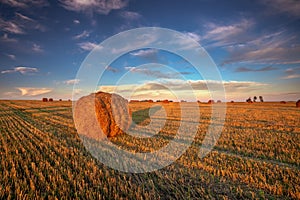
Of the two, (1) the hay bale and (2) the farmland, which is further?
(1) the hay bale

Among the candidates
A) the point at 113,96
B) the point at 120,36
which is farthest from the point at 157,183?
the point at 120,36

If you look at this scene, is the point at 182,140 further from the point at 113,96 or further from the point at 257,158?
the point at 113,96

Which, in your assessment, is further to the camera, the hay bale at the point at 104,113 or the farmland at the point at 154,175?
the hay bale at the point at 104,113

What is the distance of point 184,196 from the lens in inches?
150

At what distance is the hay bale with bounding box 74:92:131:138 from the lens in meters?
9.03

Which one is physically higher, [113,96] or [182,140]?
[113,96]

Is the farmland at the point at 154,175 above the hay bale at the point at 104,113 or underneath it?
underneath

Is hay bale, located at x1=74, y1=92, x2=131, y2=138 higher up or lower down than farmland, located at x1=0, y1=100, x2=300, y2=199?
higher up

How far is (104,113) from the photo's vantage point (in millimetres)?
9156

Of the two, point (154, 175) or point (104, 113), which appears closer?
point (154, 175)

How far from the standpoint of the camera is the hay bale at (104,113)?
29.6 feet

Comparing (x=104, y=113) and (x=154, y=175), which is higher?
(x=104, y=113)

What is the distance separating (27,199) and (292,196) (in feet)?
15.5

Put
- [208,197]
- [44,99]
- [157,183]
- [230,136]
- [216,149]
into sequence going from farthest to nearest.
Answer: [44,99], [230,136], [216,149], [157,183], [208,197]
